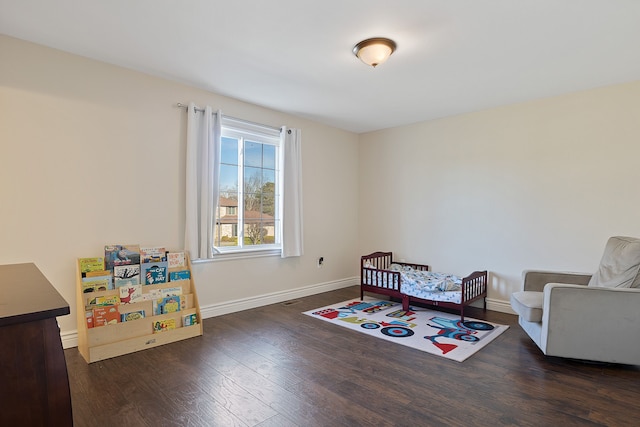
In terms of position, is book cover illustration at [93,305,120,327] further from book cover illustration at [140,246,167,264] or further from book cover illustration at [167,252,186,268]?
book cover illustration at [167,252,186,268]

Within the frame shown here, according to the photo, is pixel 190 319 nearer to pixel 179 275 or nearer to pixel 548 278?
pixel 179 275

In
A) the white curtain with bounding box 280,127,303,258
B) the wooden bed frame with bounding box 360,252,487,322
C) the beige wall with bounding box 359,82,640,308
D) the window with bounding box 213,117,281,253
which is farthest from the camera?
the white curtain with bounding box 280,127,303,258

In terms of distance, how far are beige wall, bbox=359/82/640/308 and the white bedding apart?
0.45 metres

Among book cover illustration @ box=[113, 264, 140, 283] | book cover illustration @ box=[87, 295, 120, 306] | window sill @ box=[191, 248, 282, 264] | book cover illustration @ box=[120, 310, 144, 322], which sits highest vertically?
window sill @ box=[191, 248, 282, 264]

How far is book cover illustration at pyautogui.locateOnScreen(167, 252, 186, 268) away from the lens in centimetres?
322

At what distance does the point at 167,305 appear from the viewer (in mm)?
3066

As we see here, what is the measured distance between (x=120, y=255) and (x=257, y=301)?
1646mm

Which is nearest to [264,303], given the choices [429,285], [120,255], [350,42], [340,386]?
[120,255]

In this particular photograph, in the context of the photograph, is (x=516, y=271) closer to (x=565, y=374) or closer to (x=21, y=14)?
(x=565, y=374)

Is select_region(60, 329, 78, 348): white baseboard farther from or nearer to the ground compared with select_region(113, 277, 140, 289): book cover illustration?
nearer to the ground

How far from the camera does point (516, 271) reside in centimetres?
387

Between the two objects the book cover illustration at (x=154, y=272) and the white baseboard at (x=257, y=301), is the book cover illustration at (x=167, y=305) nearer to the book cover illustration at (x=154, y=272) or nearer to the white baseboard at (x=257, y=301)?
the book cover illustration at (x=154, y=272)

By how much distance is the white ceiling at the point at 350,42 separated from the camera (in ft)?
7.00


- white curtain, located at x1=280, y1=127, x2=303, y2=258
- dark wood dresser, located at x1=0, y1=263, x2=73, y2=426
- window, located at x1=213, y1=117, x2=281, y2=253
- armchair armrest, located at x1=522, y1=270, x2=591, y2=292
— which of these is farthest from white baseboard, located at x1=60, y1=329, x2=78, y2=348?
armchair armrest, located at x1=522, y1=270, x2=591, y2=292
